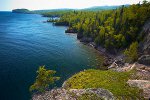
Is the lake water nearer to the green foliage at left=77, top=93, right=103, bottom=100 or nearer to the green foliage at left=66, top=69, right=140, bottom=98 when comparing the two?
the green foliage at left=66, top=69, right=140, bottom=98

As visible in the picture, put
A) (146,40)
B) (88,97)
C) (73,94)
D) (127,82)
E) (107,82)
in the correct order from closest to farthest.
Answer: (88,97) < (73,94) < (107,82) < (127,82) < (146,40)

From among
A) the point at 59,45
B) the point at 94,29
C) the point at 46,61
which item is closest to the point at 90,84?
the point at 46,61

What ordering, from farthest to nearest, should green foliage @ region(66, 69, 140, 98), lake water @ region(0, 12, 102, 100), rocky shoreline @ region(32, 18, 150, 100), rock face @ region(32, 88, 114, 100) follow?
lake water @ region(0, 12, 102, 100) < green foliage @ region(66, 69, 140, 98) < rocky shoreline @ region(32, 18, 150, 100) < rock face @ region(32, 88, 114, 100)

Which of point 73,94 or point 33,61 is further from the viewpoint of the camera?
point 33,61

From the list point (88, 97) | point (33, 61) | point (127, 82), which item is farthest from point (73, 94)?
point (33, 61)

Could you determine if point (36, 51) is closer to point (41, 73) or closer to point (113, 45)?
point (113, 45)

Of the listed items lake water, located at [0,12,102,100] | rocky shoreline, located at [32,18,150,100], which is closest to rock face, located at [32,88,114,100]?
rocky shoreline, located at [32,18,150,100]

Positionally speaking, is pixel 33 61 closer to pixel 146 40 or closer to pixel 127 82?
pixel 127 82

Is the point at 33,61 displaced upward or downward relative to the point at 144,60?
downward
